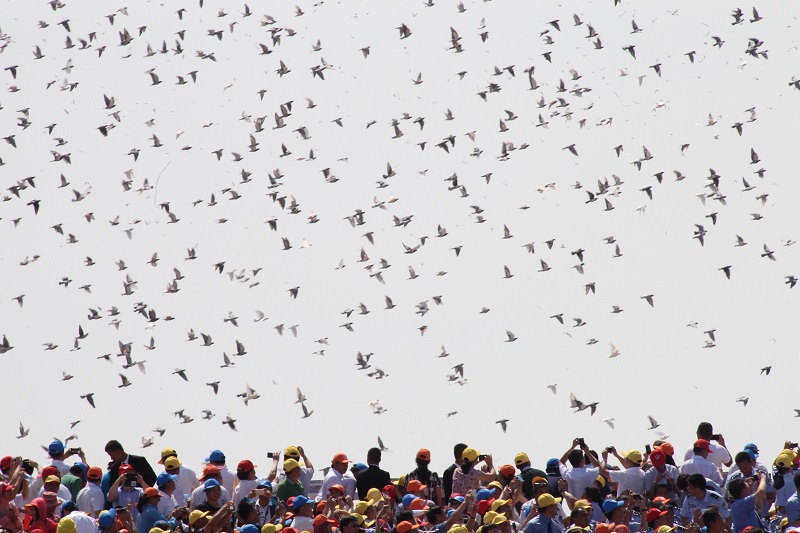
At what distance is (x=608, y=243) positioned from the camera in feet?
188

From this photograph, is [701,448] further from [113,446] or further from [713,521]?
[113,446]

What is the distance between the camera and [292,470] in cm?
2728

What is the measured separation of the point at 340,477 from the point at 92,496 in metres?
4.43

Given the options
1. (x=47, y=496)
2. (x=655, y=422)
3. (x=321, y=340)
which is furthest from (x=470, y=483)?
(x=321, y=340)

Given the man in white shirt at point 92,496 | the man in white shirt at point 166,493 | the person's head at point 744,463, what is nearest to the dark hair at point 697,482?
the person's head at point 744,463

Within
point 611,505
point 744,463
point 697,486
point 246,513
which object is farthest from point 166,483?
point 744,463

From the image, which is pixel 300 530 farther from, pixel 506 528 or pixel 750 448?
pixel 750 448

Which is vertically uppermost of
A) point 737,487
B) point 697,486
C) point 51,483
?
point 51,483

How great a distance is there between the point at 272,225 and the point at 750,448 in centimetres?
3258

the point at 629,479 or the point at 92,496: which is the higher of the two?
the point at 92,496

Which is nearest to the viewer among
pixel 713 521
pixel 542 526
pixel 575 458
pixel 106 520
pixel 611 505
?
pixel 713 521

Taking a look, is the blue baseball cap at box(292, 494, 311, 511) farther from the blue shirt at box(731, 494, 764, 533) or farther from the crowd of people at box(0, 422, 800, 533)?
the blue shirt at box(731, 494, 764, 533)

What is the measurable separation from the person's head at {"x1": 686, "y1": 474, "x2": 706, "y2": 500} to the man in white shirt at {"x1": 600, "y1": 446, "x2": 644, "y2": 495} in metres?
2.18

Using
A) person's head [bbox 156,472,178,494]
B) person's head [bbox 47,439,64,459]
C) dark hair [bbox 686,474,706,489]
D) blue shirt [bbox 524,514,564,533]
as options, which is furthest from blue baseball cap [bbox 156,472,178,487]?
dark hair [bbox 686,474,706,489]
